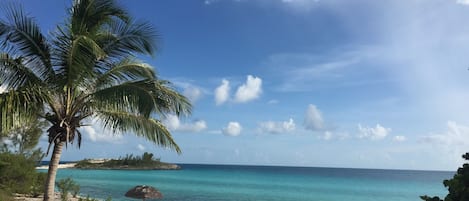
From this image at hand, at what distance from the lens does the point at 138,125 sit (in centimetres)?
1077

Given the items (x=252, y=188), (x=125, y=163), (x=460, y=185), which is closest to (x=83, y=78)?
(x=460, y=185)

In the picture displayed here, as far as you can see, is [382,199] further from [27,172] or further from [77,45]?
[77,45]

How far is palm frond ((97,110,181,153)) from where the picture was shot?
34.9 feet

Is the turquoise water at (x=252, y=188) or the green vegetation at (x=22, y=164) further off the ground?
the green vegetation at (x=22, y=164)

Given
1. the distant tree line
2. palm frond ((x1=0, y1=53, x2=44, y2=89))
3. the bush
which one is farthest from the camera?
the distant tree line

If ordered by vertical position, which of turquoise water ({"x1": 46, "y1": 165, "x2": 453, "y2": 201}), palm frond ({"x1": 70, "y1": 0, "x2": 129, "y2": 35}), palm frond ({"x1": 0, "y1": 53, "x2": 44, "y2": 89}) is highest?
palm frond ({"x1": 70, "y1": 0, "x2": 129, "y2": 35})

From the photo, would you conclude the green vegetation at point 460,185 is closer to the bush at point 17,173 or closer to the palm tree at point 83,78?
the palm tree at point 83,78

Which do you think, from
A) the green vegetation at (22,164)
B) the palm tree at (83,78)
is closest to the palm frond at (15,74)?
the palm tree at (83,78)

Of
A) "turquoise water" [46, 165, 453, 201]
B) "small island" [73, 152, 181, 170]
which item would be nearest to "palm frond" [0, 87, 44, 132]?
"turquoise water" [46, 165, 453, 201]

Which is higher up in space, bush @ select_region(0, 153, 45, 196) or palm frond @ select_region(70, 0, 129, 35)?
palm frond @ select_region(70, 0, 129, 35)

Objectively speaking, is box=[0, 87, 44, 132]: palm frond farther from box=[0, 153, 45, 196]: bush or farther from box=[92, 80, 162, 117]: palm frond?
box=[0, 153, 45, 196]: bush

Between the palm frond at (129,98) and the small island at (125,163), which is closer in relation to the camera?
the palm frond at (129,98)

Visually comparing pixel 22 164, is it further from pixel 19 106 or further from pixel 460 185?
pixel 460 185

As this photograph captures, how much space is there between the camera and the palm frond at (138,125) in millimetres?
10625
